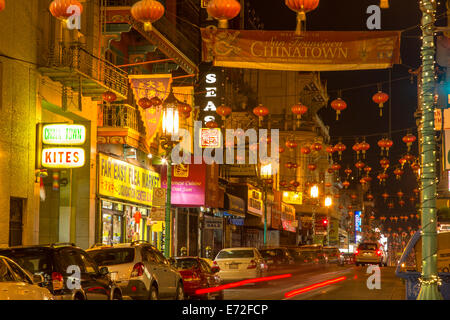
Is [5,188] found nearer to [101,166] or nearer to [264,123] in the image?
[101,166]

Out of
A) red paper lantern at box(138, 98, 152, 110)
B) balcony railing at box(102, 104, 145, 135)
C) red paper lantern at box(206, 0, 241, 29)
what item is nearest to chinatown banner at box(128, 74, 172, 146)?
balcony railing at box(102, 104, 145, 135)

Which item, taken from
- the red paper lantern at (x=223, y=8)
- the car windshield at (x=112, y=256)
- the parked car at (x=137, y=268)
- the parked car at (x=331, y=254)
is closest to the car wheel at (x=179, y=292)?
the parked car at (x=137, y=268)

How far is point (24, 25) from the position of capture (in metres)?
24.4

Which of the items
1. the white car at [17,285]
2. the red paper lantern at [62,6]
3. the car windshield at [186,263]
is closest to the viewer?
the white car at [17,285]

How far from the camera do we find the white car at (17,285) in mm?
11164

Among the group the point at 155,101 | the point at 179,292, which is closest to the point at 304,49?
the point at 179,292

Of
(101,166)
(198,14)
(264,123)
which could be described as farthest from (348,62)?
(264,123)

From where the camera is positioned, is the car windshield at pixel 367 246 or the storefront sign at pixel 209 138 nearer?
the storefront sign at pixel 209 138

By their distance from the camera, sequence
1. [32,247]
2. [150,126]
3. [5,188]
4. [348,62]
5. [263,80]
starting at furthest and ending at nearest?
[263,80] < [150,126] < [5,188] < [348,62] < [32,247]

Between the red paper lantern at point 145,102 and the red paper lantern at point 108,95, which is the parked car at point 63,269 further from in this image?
the red paper lantern at point 145,102

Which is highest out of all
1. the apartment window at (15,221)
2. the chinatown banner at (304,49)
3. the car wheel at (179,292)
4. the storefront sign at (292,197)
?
the chinatown banner at (304,49)

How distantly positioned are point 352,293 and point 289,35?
33.1 feet

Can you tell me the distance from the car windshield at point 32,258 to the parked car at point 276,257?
31.0 metres

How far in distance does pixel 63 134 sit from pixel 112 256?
785 centimetres
